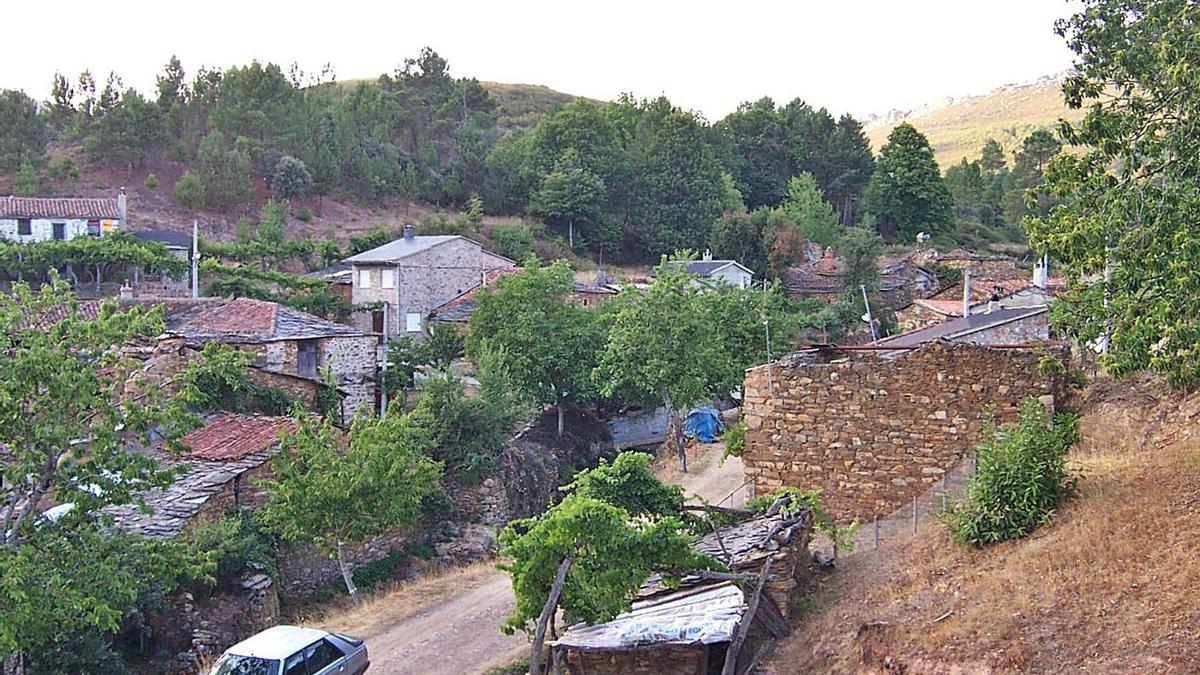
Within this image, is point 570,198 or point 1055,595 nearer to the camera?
point 1055,595

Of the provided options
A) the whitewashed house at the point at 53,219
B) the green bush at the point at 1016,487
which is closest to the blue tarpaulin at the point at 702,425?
the green bush at the point at 1016,487

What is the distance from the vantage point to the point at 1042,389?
13.2 m

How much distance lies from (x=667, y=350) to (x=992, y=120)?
511 ft

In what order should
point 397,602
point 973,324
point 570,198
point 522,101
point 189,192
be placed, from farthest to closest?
1. point 522,101
2. point 570,198
3. point 189,192
4. point 973,324
5. point 397,602

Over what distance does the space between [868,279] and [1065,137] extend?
38181mm

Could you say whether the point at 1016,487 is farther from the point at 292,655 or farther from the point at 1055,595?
the point at 292,655

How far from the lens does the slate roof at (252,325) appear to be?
84.4 feet

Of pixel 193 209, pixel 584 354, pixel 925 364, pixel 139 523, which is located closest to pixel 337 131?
pixel 193 209

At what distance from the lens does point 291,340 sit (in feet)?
85.1

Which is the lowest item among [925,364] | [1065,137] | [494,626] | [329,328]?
[494,626]

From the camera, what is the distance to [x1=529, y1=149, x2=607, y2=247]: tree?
62688 millimetres

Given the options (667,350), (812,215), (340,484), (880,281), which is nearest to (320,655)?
(340,484)

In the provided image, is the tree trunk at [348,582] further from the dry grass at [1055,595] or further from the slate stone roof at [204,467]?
the dry grass at [1055,595]

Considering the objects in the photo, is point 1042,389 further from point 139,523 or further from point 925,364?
point 139,523
